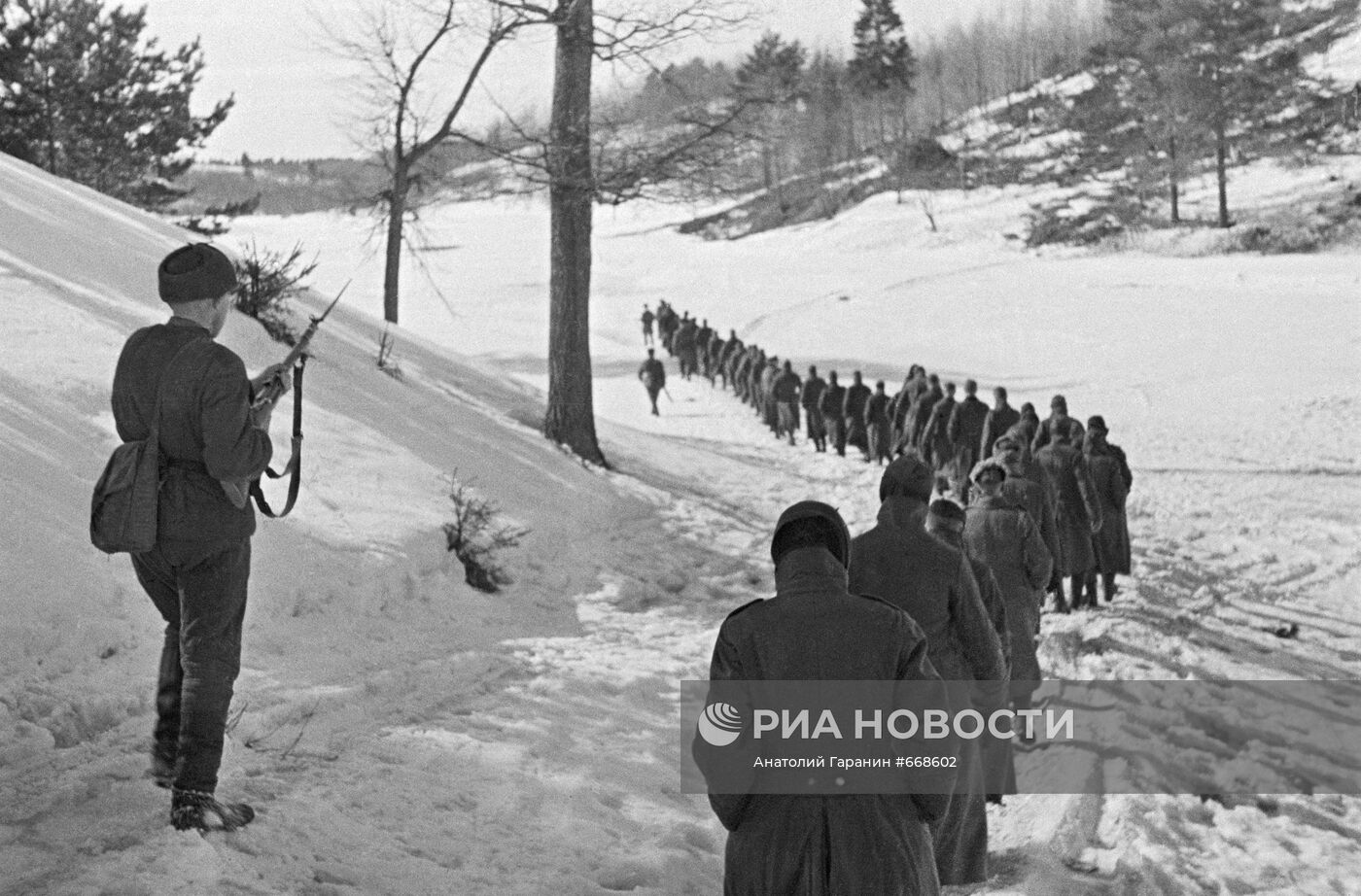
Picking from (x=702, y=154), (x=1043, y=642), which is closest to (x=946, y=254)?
(x=702, y=154)

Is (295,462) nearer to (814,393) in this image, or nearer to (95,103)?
(814,393)

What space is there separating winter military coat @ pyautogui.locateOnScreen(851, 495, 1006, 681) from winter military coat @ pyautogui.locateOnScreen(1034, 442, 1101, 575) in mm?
5204

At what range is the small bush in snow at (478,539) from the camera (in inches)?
302

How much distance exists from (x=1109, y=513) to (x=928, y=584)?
6.14 m

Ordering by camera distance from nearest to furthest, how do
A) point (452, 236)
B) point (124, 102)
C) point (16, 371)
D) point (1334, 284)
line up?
1. point (16, 371)
2. point (124, 102)
3. point (1334, 284)
4. point (452, 236)

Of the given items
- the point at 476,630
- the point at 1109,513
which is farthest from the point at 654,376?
the point at 476,630

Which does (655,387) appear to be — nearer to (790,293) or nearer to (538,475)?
(538,475)

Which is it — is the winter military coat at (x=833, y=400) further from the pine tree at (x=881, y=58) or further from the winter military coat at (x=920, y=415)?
the pine tree at (x=881, y=58)

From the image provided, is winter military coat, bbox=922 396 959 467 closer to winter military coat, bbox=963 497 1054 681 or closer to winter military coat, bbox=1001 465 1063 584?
winter military coat, bbox=1001 465 1063 584

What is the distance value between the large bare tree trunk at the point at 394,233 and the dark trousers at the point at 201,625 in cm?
1737

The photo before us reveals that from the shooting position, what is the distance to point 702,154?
11.8 m

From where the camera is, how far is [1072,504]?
957cm

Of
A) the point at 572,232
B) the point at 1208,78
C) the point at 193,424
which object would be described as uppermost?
the point at 1208,78

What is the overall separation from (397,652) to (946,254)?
45333 mm
